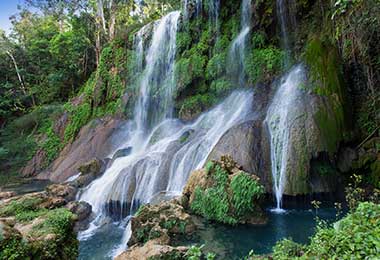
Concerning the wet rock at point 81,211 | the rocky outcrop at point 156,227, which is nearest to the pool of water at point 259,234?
the rocky outcrop at point 156,227

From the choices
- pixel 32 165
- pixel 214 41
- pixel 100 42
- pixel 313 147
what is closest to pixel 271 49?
pixel 214 41

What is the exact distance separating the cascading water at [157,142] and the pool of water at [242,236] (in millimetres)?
486

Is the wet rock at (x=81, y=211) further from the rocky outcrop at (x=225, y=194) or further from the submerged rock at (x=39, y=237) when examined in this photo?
the rocky outcrop at (x=225, y=194)

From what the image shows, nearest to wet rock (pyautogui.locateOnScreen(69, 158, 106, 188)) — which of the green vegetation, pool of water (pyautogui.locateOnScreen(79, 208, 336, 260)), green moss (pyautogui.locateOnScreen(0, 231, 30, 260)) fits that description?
pool of water (pyautogui.locateOnScreen(79, 208, 336, 260))

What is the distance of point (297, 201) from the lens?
815cm

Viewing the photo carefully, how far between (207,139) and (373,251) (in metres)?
8.01

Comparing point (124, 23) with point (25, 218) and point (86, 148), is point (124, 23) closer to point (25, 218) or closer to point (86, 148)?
point (86, 148)

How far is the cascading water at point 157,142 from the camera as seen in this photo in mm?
9539

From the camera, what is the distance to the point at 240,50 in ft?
45.1

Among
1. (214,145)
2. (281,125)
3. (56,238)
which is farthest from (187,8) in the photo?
(56,238)

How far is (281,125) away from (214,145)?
224 centimetres

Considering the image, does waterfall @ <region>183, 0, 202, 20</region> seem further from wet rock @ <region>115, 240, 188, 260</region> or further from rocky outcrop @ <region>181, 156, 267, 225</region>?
wet rock @ <region>115, 240, 188, 260</region>

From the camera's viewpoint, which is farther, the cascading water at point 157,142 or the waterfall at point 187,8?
the waterfall at point 187,8

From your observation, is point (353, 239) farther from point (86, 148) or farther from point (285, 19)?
point (86, 148)
